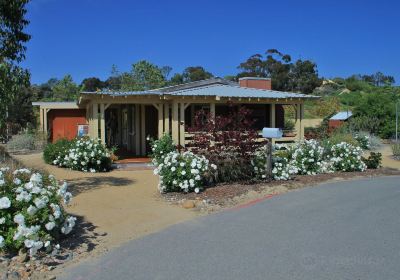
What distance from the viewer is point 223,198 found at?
8789 mm

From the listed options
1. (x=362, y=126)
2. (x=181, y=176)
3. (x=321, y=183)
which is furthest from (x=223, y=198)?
(x=362, y=126)

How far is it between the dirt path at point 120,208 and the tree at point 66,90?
104ft

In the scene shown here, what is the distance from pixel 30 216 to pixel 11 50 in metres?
4.62

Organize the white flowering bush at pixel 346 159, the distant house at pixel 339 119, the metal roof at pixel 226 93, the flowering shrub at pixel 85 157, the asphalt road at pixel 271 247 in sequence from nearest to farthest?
the asphalt road at pixel 271 247 < the white flowering bush at pixel 346 159 < the flowering shrub at pixel 85 157 < the metal roof at pixel 226 93 < the distant house at pixel 339 119

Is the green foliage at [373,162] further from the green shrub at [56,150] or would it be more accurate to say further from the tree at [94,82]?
the tree at [94,82]

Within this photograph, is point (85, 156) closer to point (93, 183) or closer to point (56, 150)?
point (56, 150)

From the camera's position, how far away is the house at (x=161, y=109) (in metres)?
16.6

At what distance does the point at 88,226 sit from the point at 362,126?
938 inches

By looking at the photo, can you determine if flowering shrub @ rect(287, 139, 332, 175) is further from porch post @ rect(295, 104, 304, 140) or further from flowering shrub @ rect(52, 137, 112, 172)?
porch post @ rect(295, 104, 304, 140)

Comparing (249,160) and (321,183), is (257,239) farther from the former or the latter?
(321,183)

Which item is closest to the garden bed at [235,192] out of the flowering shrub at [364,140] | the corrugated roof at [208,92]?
the corrugated roof at [208,92]

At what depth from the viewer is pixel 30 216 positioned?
540 centimetres

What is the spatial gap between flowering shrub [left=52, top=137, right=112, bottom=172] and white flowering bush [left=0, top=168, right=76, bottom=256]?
743cm

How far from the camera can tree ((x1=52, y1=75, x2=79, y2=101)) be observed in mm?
42375
